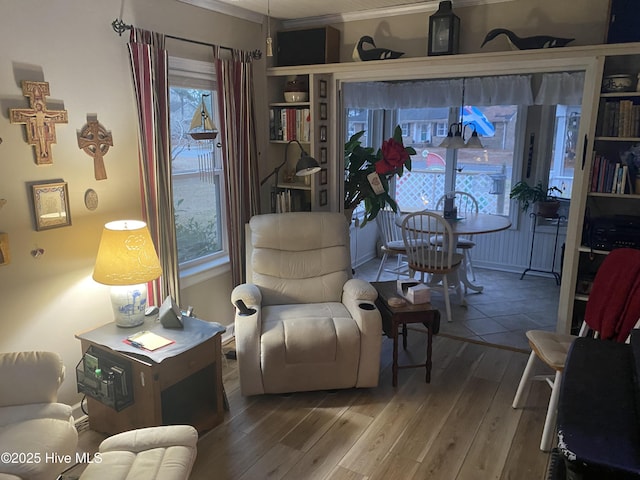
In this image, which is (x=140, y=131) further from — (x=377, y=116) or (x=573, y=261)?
(x=377, y=116)

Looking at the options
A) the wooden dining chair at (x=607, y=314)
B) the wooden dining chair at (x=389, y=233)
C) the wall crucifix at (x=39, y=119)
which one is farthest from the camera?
the wooden dining chair at (x=389, y=233)

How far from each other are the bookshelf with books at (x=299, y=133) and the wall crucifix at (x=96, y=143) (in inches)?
59.0

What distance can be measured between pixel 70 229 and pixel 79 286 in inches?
12.6

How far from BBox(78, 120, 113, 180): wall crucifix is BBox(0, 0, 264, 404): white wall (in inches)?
1.1

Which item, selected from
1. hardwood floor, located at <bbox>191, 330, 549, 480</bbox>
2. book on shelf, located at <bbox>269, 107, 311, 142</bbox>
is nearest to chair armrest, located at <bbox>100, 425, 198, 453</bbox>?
hardwood floor, located at <bbox>191, 330, 549, 480</bbox>

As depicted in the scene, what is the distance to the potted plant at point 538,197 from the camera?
202 inches

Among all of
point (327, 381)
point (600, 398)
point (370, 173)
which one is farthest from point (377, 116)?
point (600, 398)

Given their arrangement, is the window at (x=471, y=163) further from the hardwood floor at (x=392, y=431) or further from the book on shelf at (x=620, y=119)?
the hardwood floor at (x=392, y=431)

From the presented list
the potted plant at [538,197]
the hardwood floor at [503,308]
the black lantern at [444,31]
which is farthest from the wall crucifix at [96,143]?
the potted plant at [538,197]

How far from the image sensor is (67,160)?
2.54m

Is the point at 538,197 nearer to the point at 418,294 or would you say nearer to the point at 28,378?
the point at 418,294

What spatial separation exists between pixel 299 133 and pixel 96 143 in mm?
1648

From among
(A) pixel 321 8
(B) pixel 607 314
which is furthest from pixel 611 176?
(A) pixel 321 8

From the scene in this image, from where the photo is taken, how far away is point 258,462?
2.41m
